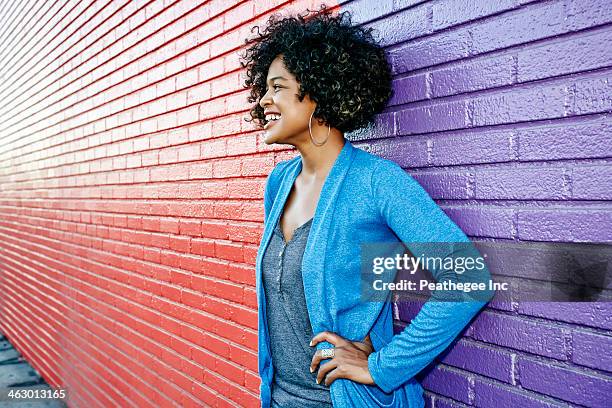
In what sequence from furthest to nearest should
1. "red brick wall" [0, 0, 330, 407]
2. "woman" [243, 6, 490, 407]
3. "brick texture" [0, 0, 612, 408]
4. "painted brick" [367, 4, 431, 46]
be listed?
"red brick wall" [0, 0, 330, 407]
"painted brick" [367, 4, 431, 46]
"woman" [243, 6, 490, 407]
"brick texture" [0, 0, 612, 408]

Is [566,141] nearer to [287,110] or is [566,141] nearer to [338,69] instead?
[338,69]

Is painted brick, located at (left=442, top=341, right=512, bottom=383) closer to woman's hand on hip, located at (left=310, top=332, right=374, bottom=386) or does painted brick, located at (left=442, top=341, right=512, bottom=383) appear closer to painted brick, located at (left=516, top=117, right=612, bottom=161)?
woman's hand on hip, located at (left=310, top=332, right=374, bottom=386)

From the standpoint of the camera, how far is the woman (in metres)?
1.70

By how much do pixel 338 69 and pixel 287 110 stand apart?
9.8 inches

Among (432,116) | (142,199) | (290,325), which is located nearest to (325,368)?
(290,325)

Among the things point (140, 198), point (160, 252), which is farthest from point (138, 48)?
point (160, 252)

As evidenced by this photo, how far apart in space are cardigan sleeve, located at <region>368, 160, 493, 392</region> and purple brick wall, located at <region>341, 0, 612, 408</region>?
0.63 feet

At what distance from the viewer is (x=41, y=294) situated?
6.87 meters

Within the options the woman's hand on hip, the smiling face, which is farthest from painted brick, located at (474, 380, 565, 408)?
the smiling face

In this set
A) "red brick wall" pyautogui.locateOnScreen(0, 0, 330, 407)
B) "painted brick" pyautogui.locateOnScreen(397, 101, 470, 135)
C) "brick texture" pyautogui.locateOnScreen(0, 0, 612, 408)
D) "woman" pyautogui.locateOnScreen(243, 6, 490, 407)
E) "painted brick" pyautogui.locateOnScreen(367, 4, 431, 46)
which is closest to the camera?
"brick texture" pyautogui.locateOnScreen(0, 0, 612, 408)

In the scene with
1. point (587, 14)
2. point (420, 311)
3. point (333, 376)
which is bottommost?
point (333, 376)

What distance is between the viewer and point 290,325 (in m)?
2.01

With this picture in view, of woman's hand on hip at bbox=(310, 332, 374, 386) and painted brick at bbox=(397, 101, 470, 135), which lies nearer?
woman's hand on hip at bbox=(310, 332, 374, 386)

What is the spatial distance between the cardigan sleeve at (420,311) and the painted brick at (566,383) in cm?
25
